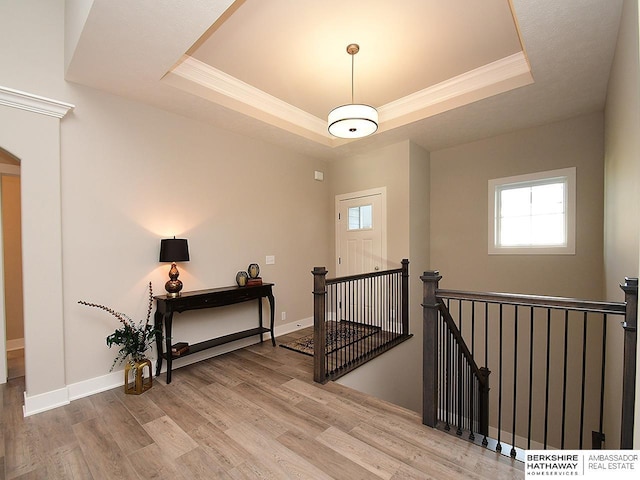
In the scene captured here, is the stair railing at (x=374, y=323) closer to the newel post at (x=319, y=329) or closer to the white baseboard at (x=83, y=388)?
the newel post at (x=319, y=329)

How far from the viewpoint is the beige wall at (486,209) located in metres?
3.62

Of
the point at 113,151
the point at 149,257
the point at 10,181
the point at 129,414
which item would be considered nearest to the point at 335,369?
the point at 129,414

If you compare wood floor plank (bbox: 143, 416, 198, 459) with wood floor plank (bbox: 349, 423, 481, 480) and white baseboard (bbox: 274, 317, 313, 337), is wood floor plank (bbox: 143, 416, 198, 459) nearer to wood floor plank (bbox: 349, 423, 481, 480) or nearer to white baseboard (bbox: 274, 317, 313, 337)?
wood floor plank (bbox: 349, 423, 481, 480)

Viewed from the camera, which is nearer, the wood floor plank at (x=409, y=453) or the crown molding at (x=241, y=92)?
the wood floor plank at (x=409, y=453)

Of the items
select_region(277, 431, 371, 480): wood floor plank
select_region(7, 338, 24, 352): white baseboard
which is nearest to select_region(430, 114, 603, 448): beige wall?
select_region(277, 431, 371, 480): wood floor plank

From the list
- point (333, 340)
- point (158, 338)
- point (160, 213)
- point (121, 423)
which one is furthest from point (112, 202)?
point (333, 340)

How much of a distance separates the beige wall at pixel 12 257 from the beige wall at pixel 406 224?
4.95 m

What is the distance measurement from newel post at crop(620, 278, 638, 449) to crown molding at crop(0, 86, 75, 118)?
426 centimetres

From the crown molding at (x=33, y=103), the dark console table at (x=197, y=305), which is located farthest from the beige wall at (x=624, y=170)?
the crown molding at (x=33, y=103)

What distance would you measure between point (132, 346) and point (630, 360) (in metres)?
3.68

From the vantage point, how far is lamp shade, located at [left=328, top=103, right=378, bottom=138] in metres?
2.88

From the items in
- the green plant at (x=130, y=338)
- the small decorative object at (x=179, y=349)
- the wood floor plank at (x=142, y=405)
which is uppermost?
the green plant at (x=130, y=338)

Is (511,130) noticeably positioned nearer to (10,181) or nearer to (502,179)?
(502,179)

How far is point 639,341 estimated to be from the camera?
4.77 feet
